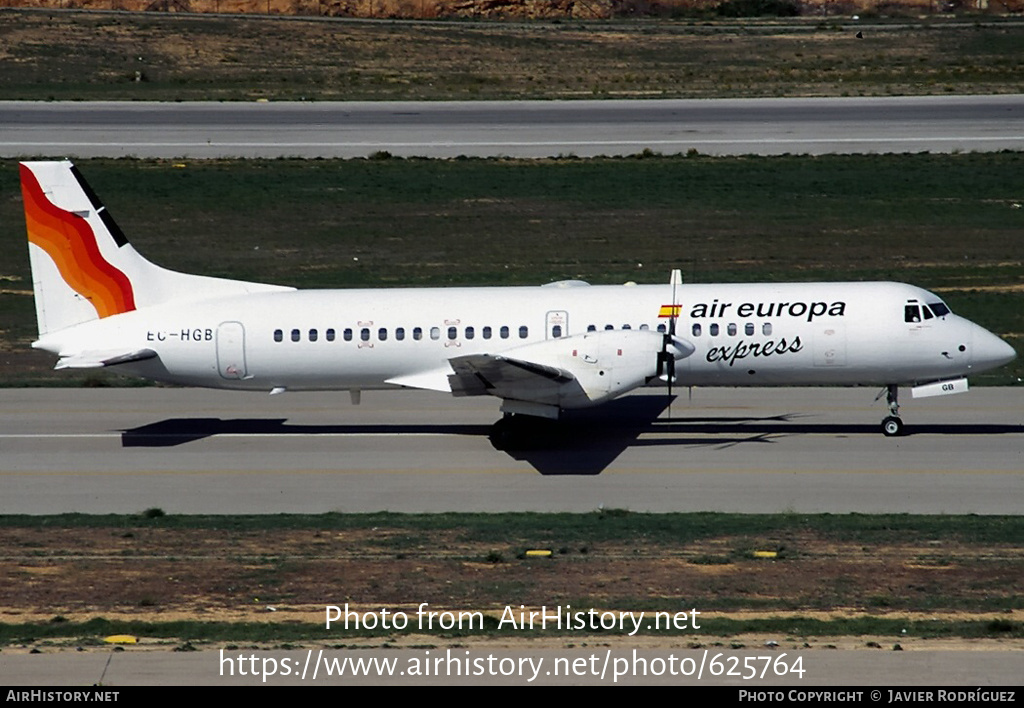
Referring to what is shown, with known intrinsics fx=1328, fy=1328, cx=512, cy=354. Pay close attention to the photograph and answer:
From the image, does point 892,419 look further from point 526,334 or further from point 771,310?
point 526,334

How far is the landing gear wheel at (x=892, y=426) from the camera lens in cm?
2688

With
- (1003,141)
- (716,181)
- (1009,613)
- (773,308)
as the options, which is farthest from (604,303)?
(1003,141)

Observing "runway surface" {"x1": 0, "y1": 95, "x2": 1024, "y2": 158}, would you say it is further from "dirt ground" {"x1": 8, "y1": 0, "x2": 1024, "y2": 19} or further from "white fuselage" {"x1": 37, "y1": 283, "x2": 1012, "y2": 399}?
"dirt ground" {"x1": 8, "y1": 0, "x2": 1024, "y2": 19}

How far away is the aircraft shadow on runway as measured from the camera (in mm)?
26406

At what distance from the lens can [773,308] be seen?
26.7 metres

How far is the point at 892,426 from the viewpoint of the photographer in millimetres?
26891

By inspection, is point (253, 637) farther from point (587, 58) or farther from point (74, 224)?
point (587, 58)

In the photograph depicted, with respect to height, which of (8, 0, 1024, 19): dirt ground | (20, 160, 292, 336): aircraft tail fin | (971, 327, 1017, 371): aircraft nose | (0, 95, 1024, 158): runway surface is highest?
(8, 0, 1024, 19): dirt ground

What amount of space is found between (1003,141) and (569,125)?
17746mm

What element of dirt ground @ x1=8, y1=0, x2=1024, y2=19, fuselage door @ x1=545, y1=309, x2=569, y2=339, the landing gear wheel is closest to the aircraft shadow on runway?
the landing gear wheel

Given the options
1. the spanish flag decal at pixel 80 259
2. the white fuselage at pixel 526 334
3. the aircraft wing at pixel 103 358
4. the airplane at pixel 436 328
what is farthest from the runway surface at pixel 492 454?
the spanish flag decal at pixel 80 259

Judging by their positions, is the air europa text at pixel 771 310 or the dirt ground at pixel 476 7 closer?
the air europa text at pixel 771 310

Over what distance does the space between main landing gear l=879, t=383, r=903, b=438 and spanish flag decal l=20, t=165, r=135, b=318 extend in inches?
618

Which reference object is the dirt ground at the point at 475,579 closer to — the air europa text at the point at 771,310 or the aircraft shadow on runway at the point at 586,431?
the aircraft shadow on runway at the point at 586,431
